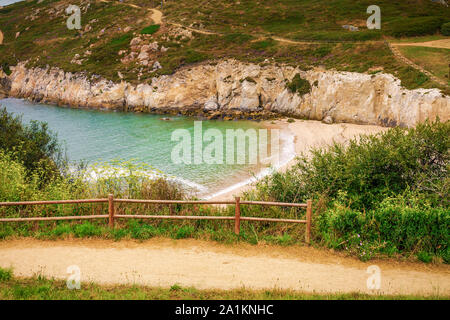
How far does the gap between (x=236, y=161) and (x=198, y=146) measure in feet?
21.9

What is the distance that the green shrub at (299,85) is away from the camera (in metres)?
50.7

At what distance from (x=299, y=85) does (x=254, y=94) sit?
7.13 m

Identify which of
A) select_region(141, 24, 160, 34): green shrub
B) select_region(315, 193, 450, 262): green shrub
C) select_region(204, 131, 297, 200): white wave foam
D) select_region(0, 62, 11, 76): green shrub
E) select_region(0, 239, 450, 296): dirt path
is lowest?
select_region(204, 131, 297, 200): white wave foam

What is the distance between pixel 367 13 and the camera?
73.4m

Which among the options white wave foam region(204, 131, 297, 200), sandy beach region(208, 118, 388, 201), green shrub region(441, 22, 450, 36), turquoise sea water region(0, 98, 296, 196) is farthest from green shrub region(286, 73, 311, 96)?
green shrub region(441, 22, 450, 36)

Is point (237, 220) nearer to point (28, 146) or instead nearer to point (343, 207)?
point (343, 207)

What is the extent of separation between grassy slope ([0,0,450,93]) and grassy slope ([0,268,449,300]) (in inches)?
1420

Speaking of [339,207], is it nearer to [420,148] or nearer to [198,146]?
[420,148]

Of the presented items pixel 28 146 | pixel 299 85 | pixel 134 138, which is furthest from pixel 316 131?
pixel 28 146

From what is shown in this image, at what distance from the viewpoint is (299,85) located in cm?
5156

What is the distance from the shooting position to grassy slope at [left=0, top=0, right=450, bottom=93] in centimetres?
5378

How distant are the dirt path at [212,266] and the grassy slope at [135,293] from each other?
0.43 meters

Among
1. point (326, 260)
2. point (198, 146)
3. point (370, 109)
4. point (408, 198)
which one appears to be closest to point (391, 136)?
point (408, 198)

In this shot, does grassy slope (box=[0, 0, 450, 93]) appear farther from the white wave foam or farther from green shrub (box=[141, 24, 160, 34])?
the white wave foam
